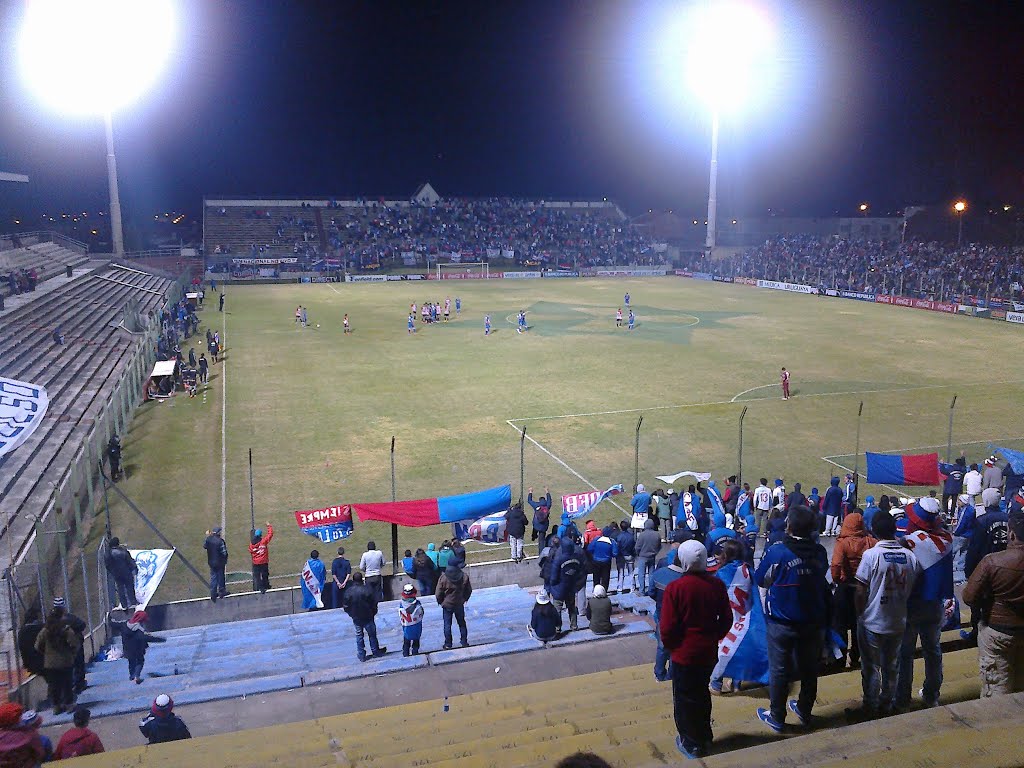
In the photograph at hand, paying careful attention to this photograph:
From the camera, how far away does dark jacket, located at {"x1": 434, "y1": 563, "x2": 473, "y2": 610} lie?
10555mm

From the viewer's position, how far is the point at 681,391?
29.9 meters

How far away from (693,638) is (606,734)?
939 millimetres

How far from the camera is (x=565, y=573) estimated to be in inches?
430

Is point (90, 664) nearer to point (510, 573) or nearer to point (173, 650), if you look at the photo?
point (173, 650)

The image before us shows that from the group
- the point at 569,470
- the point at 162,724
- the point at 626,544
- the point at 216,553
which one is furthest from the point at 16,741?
the point at 569,470

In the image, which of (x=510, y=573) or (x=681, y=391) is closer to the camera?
(x=510, y=573)

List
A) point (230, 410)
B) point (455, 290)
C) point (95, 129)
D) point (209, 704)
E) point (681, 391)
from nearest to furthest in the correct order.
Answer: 1. point (209, 704)
2. point (230, 410)
3. point (681, 391)
4. point (455, 290)
5. point (95, 129)

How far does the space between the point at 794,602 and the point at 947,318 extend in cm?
5292

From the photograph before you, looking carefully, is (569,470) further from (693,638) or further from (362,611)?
(693,638)

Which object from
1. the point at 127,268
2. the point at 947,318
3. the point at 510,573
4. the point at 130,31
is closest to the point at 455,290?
the point at 127,268

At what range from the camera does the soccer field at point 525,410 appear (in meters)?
19.8

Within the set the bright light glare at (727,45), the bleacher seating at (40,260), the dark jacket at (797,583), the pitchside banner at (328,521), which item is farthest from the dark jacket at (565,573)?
the bright light glare at (727,45)

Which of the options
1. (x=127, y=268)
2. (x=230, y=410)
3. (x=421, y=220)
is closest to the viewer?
(x=230, y=410)

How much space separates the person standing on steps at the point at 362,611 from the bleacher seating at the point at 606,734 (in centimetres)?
283
